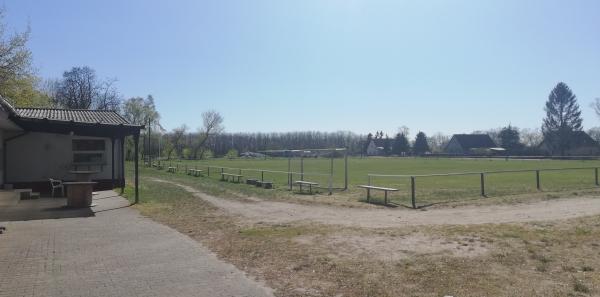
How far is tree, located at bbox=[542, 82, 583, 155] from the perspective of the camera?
3615 inches

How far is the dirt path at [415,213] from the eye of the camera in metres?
12.1

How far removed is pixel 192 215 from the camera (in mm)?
13398

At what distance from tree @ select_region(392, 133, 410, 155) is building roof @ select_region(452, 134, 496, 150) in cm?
1188

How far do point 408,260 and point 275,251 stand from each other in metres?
2.22

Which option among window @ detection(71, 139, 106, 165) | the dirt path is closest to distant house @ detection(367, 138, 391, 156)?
window @ detection(71, 139, 106, 165)

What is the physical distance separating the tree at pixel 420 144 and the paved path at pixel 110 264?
109 metres

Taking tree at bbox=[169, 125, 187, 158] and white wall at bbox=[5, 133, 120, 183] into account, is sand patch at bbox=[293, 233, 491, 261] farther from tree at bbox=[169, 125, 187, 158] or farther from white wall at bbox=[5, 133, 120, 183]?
tree at bbox=[169, 125, 187, 158]

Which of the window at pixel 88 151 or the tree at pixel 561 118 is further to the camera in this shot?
the tree at pixel 561 118

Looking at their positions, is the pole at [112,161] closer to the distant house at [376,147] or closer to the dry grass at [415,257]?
the dry grass at [415,257]

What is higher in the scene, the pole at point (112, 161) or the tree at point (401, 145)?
the tree at point (401, 145)

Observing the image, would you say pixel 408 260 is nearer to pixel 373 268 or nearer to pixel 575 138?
pixel 373 268

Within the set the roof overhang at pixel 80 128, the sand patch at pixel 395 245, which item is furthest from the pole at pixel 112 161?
the sand patch at pixel 395 245

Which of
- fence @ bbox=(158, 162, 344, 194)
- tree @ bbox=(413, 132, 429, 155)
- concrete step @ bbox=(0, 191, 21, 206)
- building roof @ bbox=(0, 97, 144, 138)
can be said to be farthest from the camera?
tree @ bbox=(413, 132, 429, 155)

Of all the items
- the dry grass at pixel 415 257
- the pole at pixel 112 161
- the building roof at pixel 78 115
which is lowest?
the dry grass at pixel 415 257
